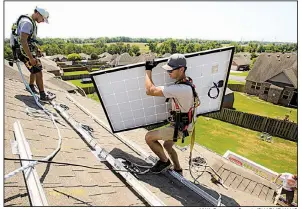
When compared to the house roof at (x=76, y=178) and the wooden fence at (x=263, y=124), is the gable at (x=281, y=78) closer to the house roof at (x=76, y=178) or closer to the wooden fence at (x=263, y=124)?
the wooden fence at (x=263, y=124)

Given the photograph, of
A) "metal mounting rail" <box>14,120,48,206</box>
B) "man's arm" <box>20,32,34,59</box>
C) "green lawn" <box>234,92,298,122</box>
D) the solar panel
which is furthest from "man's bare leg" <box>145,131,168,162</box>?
"green lawn" <box>234,92,298,122</box>

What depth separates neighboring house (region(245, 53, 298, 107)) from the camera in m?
35.9

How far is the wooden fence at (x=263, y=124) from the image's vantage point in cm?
2339

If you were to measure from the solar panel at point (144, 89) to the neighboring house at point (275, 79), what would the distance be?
35.6 metres

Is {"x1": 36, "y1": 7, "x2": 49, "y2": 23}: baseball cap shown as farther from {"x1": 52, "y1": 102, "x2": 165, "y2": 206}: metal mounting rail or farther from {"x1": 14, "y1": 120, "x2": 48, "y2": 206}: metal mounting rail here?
{"x1": 14, "y1": 120, "x2": 48, "y2": 206}: metal mounting rail

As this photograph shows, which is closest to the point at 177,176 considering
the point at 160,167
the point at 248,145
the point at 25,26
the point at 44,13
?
the point at 160,167

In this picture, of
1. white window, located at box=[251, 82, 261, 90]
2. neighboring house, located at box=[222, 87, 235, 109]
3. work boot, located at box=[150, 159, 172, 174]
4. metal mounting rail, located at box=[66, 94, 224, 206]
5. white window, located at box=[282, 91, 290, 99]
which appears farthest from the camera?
white window, located at box=[251, 82, 261, 90]

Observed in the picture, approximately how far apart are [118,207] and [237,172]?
398 inches

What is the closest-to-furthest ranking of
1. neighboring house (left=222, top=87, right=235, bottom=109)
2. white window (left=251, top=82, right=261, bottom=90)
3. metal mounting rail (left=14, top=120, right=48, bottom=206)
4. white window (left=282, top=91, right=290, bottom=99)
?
metal mounting rail (left=14, top=120, right=48, bottom=206)
neighboring house (left=222, top=87, right=235, bottom=109)
white window (left=282, top=91, right=290, bottom=99)
white window (left=251, top=82, right=261, bottom=90)

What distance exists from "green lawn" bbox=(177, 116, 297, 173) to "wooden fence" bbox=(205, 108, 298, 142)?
78cm

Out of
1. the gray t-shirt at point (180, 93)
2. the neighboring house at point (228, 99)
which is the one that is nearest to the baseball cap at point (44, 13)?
the gray t-shirt at point (180, 93)

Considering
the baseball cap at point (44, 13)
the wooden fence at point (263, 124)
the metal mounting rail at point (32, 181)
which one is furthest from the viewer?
the wooden fence at point (263, 124)

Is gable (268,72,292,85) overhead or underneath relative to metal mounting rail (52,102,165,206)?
overhead

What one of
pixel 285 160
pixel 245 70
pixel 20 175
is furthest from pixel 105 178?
pixel 245 70
